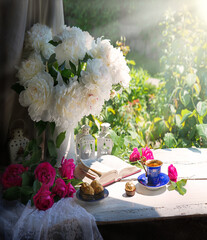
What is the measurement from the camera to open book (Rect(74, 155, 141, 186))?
3.80 feet

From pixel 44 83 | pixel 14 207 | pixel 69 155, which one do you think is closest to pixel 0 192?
pixel 14 207

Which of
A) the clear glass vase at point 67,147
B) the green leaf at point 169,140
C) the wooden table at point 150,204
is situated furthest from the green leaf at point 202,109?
the clear glass vase at point 67,147

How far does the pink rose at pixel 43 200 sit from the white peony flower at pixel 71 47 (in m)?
0.50

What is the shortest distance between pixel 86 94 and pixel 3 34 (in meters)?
0.40

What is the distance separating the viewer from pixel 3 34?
39.9 inches

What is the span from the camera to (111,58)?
107 cm

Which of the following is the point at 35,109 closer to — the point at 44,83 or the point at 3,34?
the point at 44,83

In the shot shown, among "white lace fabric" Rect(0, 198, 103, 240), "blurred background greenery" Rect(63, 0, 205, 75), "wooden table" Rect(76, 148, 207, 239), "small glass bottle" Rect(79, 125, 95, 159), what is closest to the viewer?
"white lace fabric" Rect(0, 198, 103, 240)

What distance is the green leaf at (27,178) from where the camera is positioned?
100 centimetres

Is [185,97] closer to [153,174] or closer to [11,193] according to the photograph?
[153,174]

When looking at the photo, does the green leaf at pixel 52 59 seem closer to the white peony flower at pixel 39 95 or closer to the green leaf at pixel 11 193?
the white peony flower at pixel 39 95

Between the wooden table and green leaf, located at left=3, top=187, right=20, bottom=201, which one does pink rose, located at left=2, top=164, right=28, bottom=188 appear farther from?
the wooden table

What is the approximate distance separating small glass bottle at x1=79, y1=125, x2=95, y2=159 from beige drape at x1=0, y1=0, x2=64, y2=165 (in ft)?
0.85

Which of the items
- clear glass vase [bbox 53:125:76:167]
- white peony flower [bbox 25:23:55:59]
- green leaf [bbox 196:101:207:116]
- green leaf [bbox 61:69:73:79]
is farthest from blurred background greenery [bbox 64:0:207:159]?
white peony flower [bbox 25:23:55:59]
